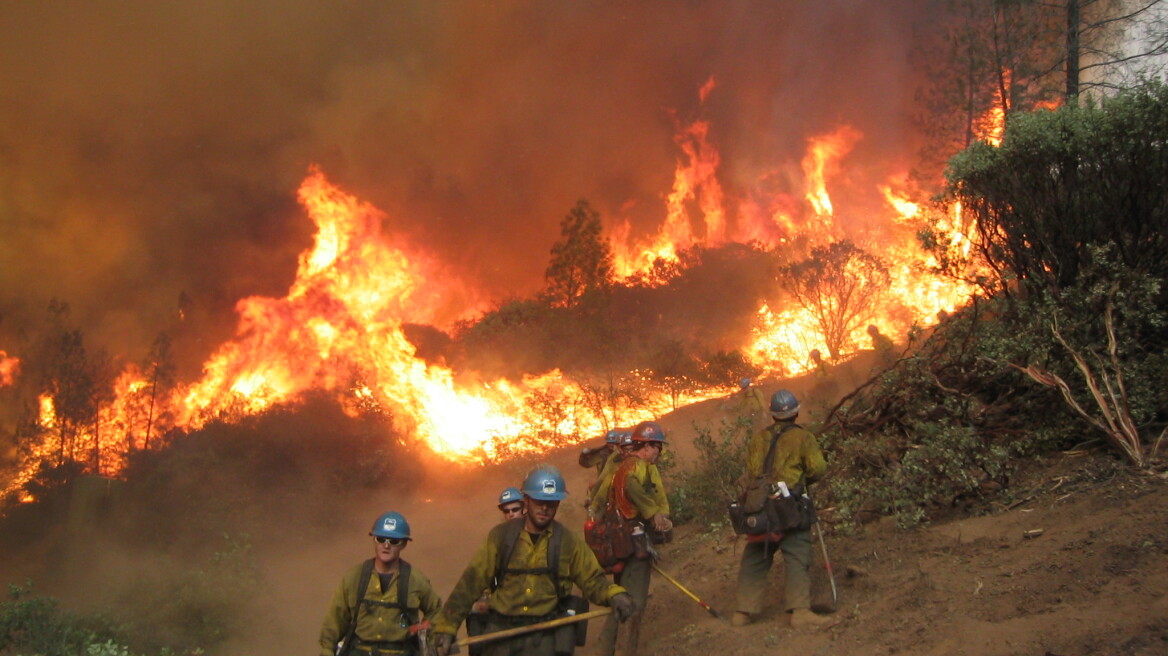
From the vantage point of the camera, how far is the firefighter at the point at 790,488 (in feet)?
21.4

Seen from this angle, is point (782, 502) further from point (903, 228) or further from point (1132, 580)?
point (903, 228)

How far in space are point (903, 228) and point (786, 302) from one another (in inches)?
239

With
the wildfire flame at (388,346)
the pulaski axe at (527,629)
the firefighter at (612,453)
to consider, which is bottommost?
the pulaski axe at (527,629)

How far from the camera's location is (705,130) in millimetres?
32781

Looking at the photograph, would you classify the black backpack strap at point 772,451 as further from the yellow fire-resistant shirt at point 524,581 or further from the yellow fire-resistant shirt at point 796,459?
the yellow fire-resistant shirt at point 524,581

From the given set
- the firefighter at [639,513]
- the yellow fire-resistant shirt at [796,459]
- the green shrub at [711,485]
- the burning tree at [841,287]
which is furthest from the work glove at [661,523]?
the burning tree at [841,287]

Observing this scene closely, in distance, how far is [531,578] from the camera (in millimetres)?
4855

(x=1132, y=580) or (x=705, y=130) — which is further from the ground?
(x=705, y=130)

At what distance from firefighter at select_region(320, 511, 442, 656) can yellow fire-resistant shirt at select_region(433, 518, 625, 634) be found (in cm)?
29

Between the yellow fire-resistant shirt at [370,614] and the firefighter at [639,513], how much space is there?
240cm

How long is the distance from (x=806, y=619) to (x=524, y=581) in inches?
109

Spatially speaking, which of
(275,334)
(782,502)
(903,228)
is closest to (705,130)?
(903,228)

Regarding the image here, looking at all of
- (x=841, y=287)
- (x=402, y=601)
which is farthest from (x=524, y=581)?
(x=841, y=287)

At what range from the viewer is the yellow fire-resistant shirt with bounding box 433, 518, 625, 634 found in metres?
4.82
